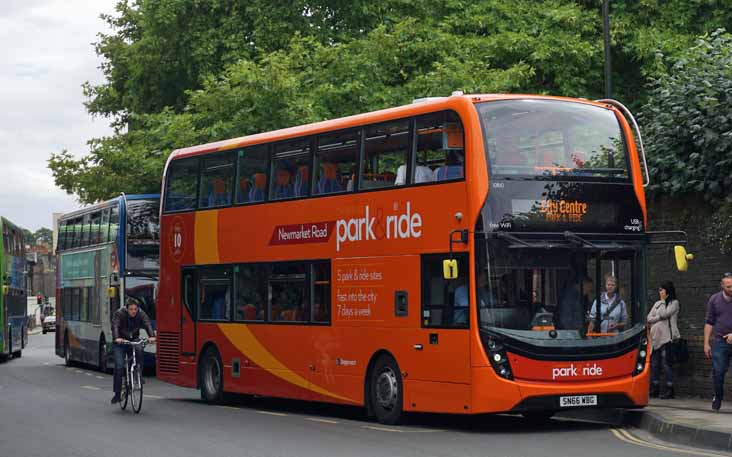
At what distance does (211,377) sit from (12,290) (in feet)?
65.4

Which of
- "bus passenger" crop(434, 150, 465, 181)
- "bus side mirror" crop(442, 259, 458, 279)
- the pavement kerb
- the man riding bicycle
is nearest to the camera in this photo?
the pavement kerb

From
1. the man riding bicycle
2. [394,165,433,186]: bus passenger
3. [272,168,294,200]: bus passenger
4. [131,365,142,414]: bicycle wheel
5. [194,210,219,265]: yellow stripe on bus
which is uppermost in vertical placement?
[272,168,294,200]: bus passenger

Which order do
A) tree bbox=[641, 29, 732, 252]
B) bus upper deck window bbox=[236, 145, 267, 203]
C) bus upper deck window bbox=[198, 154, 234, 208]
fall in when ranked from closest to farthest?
tree bbox=[641, 29, 732, 252]
bus upper deck window bbox=[236, 145, 267, 203]
bus upper deck window bbox=[198, 154, 234, 208]

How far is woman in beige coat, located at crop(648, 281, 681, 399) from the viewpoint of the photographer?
774 inches

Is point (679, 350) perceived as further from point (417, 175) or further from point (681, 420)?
point (417, 175)

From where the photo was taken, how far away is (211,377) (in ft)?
76.0

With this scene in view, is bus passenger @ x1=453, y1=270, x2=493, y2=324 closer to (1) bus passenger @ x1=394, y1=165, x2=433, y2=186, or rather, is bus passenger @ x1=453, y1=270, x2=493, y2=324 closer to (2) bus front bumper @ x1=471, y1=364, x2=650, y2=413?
(2) bus front bumper @ x1=471, y1=364, x2=650, y2=413

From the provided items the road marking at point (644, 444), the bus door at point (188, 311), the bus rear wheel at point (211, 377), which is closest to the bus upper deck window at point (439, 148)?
the road marking at point (644, 444)

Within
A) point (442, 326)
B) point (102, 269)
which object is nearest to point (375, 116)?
point (442, 326)

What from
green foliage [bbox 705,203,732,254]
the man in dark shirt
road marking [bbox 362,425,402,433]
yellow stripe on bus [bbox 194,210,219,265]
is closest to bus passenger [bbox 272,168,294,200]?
yellow stripe on bus [bbox 194,210,219,265]

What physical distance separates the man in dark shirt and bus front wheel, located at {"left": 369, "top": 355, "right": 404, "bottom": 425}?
3.94m

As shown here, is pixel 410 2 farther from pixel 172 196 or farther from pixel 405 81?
pixel 172 196

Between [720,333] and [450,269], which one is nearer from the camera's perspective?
[450,269]

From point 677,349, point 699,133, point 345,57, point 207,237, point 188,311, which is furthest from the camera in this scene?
point 345,57
